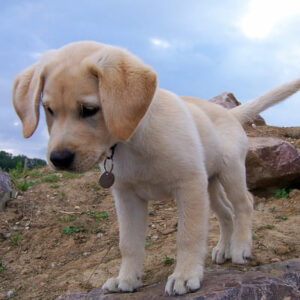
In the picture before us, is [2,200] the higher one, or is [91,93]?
[91,93]

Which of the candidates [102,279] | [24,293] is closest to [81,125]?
[102,279]

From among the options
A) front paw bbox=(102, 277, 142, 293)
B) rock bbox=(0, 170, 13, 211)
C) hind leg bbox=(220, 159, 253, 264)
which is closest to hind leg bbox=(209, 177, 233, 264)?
hind leg bbox=(220, 159, 253, 264)

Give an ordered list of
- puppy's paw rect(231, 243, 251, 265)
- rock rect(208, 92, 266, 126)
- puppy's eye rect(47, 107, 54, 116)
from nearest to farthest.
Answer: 1. puppy's eye rect(47, 107, 54, 116)
2. puppy's paw rect(231, 243, 251, 265)
3. rock rect(208, 92, 266, 126)

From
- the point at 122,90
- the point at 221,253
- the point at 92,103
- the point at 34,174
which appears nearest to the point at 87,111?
the point at 92,103

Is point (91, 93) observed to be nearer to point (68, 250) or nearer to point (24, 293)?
point (24, 293)

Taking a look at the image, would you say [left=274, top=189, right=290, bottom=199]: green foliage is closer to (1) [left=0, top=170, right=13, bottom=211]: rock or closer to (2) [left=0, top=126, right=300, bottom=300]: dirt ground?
(2) [left=0, top=126, right=300, bottom=300]: dirt ground

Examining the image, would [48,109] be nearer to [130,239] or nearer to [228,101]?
[130,239]

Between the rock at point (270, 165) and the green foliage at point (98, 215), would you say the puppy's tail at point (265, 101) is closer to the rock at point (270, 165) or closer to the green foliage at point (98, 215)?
Result: the rock at point (270, 165)
